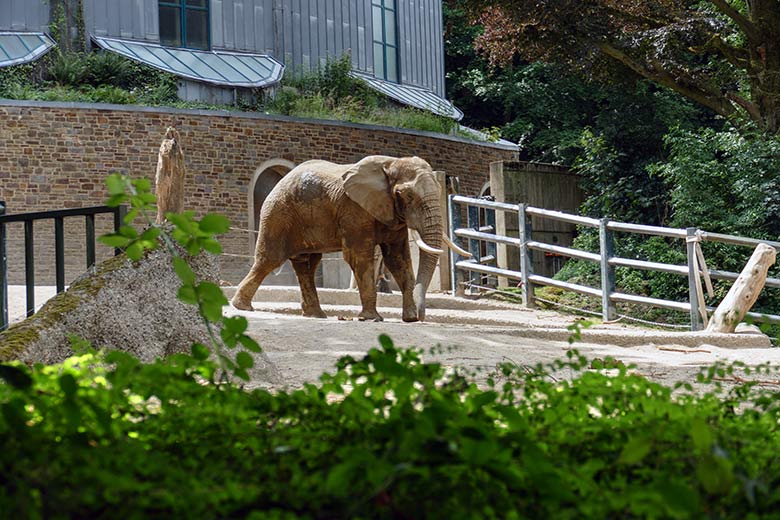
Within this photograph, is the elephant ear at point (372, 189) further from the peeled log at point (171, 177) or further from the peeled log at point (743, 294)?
the peeled log at point (743, 294)

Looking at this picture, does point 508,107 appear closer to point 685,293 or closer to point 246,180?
point 246,180

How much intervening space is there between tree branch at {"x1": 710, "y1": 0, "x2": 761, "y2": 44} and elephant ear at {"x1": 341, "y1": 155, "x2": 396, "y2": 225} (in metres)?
8.09

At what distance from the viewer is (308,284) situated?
12.3m

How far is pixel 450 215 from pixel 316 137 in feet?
21.2

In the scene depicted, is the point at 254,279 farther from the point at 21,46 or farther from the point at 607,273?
the point at 21,46

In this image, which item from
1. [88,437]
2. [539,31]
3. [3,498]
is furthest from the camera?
[539,31]

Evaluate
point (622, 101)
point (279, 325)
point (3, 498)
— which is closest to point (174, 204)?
point (279, 325)

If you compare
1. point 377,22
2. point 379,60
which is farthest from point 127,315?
point 377,22

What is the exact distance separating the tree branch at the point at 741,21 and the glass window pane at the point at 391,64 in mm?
10742

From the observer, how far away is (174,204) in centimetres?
948

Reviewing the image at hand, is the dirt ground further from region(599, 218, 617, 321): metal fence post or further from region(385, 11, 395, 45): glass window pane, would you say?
region(385, 11, 395, 45): glass window pane

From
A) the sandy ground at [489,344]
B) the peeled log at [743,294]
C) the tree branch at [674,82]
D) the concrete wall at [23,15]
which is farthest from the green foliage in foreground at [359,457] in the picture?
the concrete wall at [23,15]

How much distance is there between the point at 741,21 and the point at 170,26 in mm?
11588

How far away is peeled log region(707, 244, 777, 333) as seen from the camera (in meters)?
10.8
